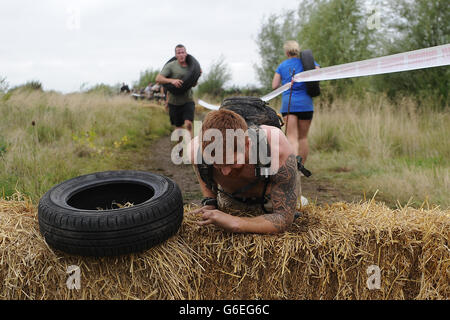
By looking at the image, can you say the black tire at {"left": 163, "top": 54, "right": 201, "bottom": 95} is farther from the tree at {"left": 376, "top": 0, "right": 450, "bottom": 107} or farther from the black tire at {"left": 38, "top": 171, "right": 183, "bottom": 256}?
the tree at {"left": 376, "top": 0, "right": 450, "bottom": 107}

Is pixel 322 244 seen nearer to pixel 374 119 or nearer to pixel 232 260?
pixel 232 260

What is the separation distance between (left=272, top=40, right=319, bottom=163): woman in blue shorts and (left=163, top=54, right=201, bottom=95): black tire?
6.40 feet

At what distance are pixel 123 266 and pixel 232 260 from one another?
639 millimetres

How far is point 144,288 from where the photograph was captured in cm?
184

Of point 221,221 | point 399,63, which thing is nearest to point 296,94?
Answer: point 399,63

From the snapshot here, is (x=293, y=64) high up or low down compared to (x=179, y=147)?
up

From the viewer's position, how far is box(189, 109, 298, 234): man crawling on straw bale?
1837 millimetres

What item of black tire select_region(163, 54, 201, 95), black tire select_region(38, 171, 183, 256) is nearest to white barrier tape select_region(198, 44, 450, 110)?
black tire select_region(38, 171, 183, 256)

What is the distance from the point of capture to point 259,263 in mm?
1904

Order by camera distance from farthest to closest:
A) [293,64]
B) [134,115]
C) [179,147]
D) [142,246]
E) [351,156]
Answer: [134,115]
[179,147]
[351,156]
[293,64]
[142,246]

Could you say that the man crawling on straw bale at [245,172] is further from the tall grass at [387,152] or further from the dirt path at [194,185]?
the tall grass at [387,152]
